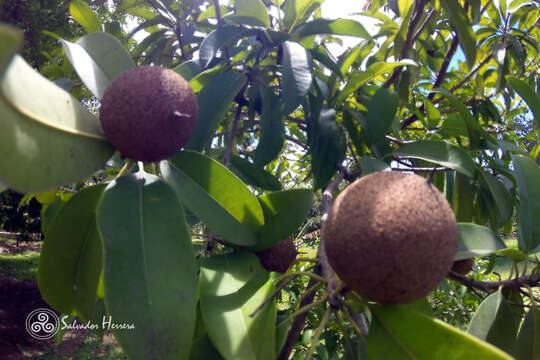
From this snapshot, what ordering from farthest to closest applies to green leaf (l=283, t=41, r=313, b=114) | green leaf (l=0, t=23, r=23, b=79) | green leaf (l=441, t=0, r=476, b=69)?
Result: 1. green leaf (l=441, t=0, r=476, b=69)
2. green leaf (l=283, t=41, r=313, b=114)
3. green leaf (l=0, t=23, r=23, b=79)

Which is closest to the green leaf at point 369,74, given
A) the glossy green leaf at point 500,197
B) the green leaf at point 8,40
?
the glossy green leaf at point 500,197

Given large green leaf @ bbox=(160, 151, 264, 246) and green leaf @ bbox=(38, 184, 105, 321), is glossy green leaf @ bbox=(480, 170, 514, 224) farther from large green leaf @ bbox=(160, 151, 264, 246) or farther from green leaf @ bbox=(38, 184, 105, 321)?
green leaf @ bbox=(38, 184, 105, 321)

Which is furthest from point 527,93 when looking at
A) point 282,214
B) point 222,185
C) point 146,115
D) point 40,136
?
point 40,136

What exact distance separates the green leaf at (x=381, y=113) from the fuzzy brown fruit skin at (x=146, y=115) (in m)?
0.64

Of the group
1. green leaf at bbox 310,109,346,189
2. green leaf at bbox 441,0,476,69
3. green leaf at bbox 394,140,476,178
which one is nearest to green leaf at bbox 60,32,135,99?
green leaf at bbox 310,109,346,189

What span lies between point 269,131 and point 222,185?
1.21 ft

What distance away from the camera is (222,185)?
0.91m

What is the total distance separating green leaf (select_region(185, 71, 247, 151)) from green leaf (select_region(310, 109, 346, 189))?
0.94 ft

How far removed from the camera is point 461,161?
40.6 inches

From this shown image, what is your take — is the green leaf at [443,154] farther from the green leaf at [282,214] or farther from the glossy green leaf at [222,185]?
the glossy green leaf at [222,185]

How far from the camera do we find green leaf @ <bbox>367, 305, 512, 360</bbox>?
1.96 ft

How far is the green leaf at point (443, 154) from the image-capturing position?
40.0 inches

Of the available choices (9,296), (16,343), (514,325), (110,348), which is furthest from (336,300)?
(9,296)

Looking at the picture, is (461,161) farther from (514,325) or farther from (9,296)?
(9,296)
